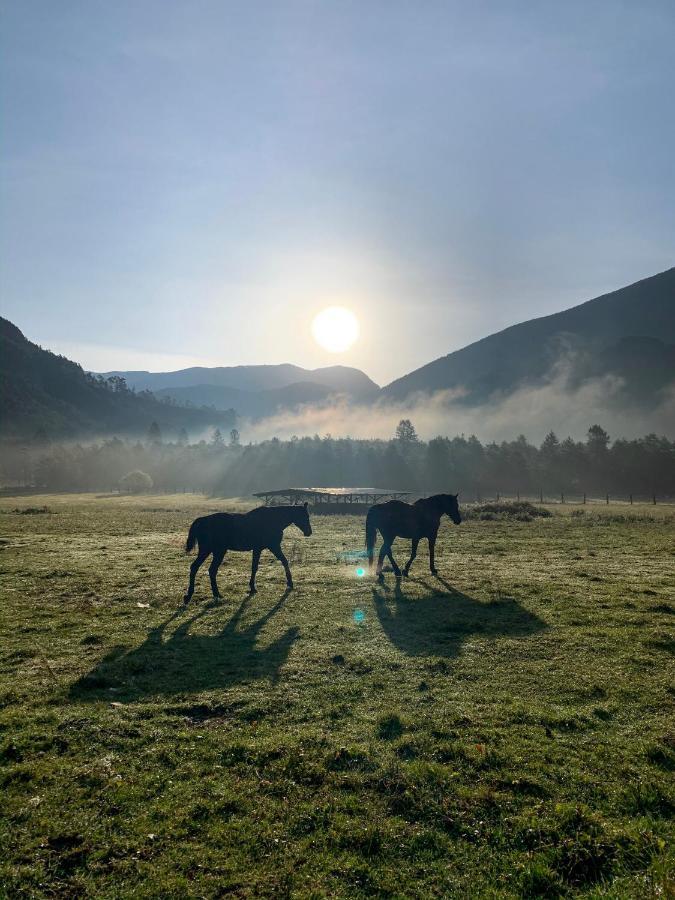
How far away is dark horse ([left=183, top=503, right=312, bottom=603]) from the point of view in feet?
62.1

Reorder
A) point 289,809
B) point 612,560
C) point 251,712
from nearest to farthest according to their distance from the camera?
point 289,809 → point 251,712 → point 612,560

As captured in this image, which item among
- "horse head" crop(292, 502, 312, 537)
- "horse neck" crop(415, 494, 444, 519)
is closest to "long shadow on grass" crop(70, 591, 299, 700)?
"horse head" crop(292, 502, 312, 537)

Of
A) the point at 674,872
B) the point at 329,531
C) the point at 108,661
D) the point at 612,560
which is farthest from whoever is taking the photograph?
the point at 329,531

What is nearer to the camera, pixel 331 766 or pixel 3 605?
pixel 331 766

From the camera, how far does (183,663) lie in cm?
1234

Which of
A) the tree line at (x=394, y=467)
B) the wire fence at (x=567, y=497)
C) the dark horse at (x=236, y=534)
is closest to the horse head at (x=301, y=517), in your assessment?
the dark horse at (x=236, y=534)

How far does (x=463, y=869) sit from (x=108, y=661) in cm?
937

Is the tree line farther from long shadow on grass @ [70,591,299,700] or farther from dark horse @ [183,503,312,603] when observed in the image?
long shadow on grass @ [70,591,299,700]

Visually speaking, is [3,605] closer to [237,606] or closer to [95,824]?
[237,606]

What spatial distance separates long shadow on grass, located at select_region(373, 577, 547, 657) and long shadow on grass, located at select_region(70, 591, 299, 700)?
312 centimetres

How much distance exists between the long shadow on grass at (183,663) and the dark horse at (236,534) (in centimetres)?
375

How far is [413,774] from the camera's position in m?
7.58

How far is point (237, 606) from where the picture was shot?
57.8 feet

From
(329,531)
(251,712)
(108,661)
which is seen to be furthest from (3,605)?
(329,531)
